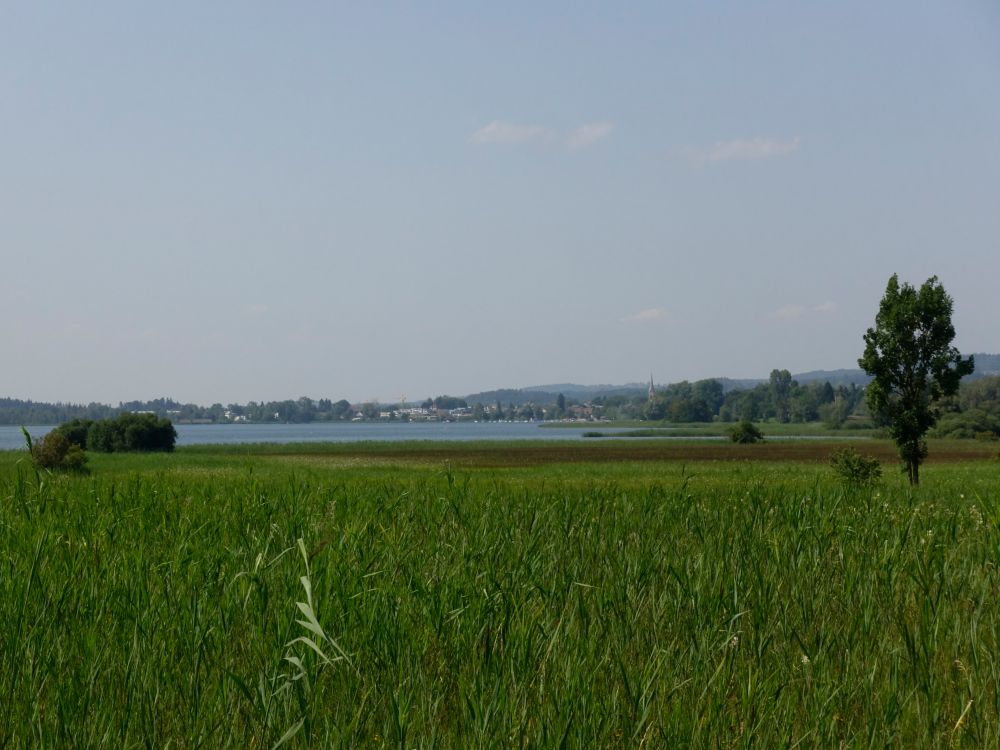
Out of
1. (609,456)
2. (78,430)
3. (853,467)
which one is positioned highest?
(78,430)

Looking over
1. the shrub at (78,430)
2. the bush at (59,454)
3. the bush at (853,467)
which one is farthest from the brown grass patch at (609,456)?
the bush at (853,467)

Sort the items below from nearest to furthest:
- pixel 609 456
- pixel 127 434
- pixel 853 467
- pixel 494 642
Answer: pixel 494 642, pixel 853 467, pixel 609 456, pixel 127 434

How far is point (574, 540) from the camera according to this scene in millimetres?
7406

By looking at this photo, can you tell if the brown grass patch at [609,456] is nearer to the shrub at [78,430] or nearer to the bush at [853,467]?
the shrub at [78,430]

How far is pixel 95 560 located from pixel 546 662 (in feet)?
12.4

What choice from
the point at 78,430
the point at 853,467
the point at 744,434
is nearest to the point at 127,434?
the point at 78,430

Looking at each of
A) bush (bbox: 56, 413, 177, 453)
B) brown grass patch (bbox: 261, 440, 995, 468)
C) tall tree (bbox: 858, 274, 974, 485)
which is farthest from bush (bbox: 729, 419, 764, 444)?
tall tree (bbox: 858, 274, 974, 485)

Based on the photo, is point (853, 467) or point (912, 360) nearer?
point (853, 467)

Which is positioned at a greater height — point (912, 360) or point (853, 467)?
point (912, 360)

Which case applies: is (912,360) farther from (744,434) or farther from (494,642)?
(744,434)

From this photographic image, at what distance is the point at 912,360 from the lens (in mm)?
28906

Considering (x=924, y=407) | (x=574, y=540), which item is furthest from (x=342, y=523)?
(x=924, y=407)

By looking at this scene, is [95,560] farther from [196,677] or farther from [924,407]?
[924,407]

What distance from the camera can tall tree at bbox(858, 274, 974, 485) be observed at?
28.6m
